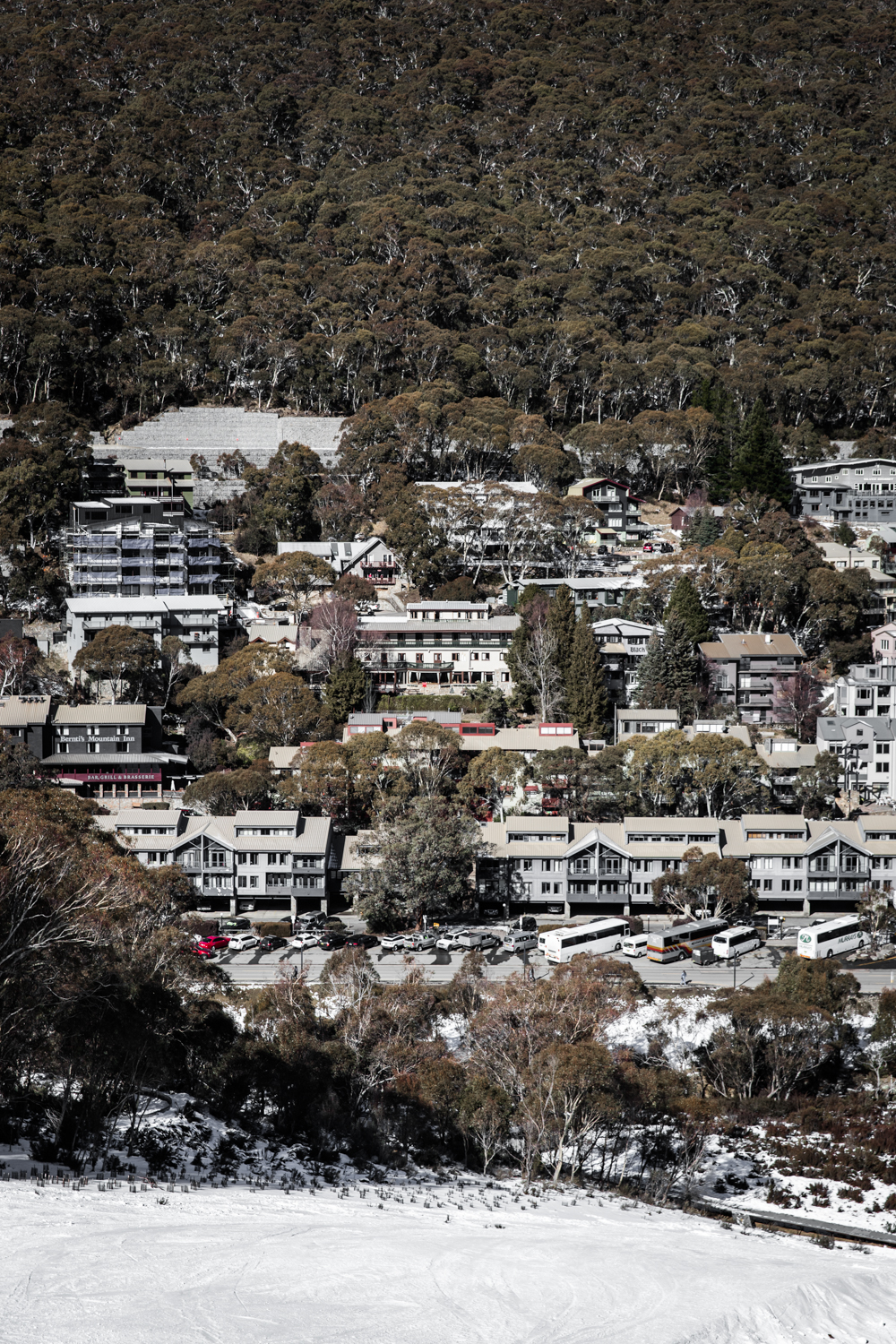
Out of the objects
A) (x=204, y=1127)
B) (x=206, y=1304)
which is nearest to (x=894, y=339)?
(x=204, y=1127)

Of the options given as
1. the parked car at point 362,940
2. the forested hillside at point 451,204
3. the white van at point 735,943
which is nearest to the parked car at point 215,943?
the parked car at point 362,940

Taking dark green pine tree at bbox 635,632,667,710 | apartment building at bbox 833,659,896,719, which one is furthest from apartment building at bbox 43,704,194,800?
apartment building at bbox 833,659,896,719

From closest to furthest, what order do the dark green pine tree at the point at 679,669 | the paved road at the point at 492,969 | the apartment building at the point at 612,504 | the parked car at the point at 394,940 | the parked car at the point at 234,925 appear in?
the paved road at the point at 492,969 → the parked car at the point at 394,940 → the parked car at the point at 234,925 → the dark green pine tree at the point at 679,669 → the apartment building at the point at 612,504

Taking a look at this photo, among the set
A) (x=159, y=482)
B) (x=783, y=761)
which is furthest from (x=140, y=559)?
(x=783, y=761)

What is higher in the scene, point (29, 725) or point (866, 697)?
point (866, 697)

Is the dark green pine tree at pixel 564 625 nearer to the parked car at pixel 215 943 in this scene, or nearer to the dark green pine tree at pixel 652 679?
the dark green pine tree at pixel 652 679

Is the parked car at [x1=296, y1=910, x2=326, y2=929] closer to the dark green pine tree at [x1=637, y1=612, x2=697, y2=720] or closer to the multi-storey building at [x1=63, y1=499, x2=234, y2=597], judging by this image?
the dark green pine tree at [x1=637, y1=612, x2=697, y2=720]

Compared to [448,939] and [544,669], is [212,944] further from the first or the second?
[544,669]
